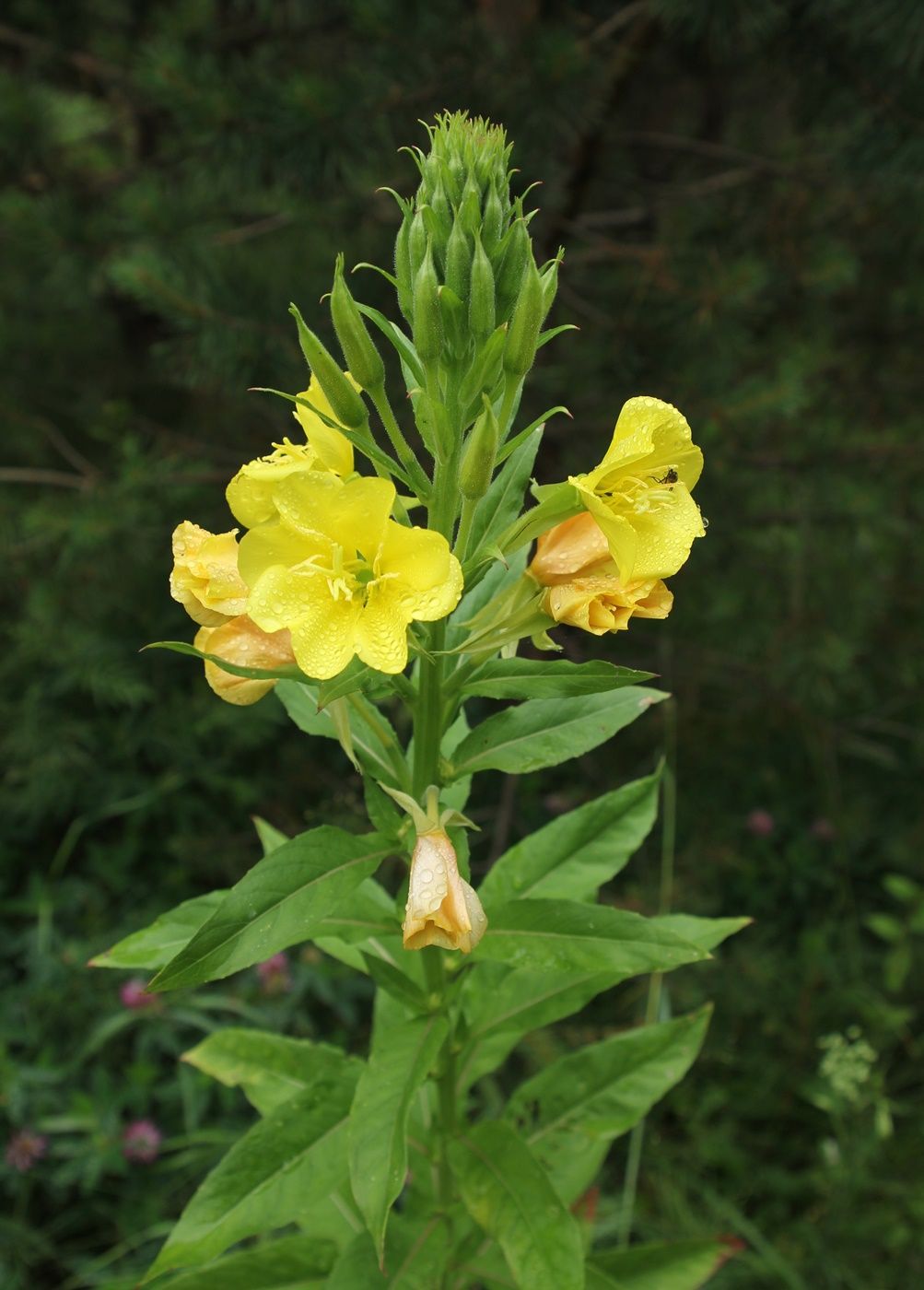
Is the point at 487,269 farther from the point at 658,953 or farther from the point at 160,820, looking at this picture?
the point at 160,820

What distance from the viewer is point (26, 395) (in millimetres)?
3873

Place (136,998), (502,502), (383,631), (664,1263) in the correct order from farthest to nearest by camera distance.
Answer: (136,998) < (664,1263) < (502,502) < (383,631)

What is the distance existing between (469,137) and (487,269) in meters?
0.17

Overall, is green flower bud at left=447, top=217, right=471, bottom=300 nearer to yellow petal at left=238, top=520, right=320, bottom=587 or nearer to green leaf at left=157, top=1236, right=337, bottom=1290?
yellow petal at left=238, top=520, right=320, bottom=587

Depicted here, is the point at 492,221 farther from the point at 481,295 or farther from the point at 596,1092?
the point at 596,1092

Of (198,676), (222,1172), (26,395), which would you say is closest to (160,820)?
(198,676)

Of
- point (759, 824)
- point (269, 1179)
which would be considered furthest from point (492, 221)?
point (759, 824)

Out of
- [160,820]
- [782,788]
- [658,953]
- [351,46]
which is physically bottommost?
[160,820]

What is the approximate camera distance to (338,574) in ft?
3.93

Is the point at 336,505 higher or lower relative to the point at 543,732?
higher

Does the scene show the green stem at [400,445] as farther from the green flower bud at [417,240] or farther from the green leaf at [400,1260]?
the green leaf at [400,1260]

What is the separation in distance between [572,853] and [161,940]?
0.66 m

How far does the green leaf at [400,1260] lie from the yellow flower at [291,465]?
108 centimetres

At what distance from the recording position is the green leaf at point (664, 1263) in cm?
181
